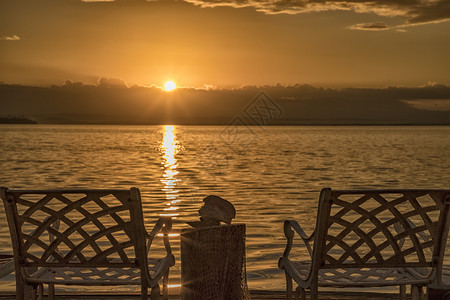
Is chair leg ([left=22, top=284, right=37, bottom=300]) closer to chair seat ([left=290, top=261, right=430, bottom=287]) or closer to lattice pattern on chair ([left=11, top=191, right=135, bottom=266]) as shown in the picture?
lattice pattern on chair ([left=11, top=191, right=135, bottom=266])

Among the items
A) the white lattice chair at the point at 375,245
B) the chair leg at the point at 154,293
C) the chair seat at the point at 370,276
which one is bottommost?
the chair leg at the point at 154,293

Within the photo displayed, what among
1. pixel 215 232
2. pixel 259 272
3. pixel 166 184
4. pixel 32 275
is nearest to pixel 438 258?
pixel 215 232

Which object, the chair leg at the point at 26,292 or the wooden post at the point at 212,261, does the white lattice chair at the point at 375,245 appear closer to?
the wooden post at the point at 212,261

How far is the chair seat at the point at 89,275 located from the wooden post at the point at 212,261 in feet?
0.73

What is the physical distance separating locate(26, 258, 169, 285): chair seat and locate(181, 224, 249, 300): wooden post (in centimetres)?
22

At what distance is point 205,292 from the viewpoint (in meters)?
5.44

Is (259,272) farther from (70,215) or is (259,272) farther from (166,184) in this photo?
(166,184)

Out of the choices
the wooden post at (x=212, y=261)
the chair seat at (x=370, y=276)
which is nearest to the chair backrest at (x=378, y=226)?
the chair seat at (x=370, y=276)

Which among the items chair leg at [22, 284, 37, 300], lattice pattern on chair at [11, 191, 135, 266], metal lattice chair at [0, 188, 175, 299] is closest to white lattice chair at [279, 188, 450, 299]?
metal lattice chair at [0, 188, 175, 299]

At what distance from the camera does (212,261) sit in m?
5.40

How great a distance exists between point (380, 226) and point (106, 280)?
1.89 meters

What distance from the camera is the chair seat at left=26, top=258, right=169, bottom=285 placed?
5098 millimetres

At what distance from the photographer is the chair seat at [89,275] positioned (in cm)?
510

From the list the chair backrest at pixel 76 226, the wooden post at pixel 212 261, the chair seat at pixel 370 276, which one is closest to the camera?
the chair backrest at pixel 76 226
